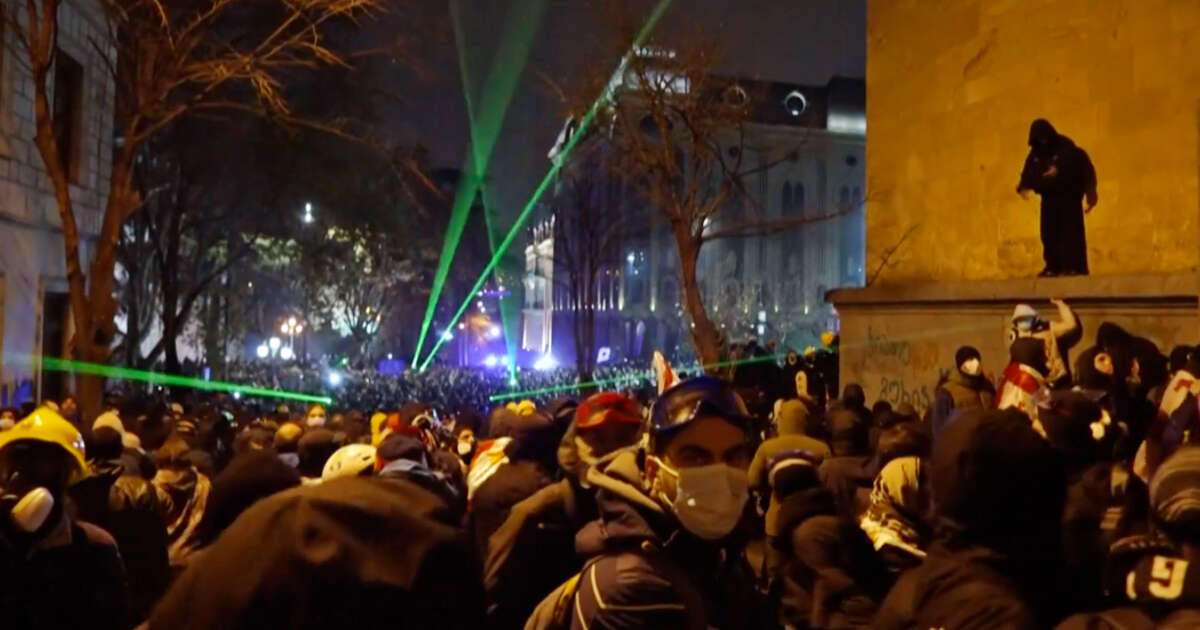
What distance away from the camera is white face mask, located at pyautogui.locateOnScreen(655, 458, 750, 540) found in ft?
9.64

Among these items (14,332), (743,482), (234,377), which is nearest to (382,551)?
(743,482)

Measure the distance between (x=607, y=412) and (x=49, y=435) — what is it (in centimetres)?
209

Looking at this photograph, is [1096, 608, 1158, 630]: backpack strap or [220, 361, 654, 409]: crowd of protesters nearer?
[1096, 608, 1158, 630]: backpack strap

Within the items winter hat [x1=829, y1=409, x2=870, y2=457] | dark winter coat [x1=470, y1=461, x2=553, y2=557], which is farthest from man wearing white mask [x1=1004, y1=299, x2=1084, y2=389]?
dark winter coat [x1=470, y1=461, x2=553, y2=557]

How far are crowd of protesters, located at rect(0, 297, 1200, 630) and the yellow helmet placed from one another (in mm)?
11

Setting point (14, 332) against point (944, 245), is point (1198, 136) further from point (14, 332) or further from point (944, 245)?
point (14, 332)

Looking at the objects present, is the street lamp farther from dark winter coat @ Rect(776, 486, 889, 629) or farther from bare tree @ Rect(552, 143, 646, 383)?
dark winter coat @ Rect(776, 486, 889, 629)

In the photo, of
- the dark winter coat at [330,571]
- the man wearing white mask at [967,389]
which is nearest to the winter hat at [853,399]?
the man wearing white mask at [967,389]

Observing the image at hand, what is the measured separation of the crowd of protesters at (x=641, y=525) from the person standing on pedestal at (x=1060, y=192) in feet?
11.9

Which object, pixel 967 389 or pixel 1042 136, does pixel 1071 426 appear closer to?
pixel 967 389

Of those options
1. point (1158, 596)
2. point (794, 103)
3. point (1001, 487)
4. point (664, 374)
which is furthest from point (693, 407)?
point (794, 103)

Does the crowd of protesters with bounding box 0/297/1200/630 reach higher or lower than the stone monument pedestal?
lower

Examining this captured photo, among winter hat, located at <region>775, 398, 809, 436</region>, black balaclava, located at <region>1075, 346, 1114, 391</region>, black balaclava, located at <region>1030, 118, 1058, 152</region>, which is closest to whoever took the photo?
black balaclava, located at <region>1075, 346, 1114, 391</region>

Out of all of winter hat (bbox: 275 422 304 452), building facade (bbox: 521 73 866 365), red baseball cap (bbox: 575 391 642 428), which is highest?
building facade (bbox: 521 73 866 365)
